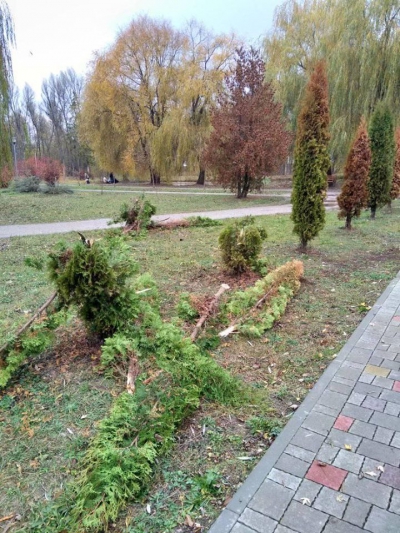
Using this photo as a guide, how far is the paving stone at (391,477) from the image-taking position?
1.79 metres

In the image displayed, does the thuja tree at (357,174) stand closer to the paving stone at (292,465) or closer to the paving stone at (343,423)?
the paving stone at (343,423)

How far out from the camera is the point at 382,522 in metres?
1.60

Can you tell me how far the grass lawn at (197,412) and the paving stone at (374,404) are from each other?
413 mm

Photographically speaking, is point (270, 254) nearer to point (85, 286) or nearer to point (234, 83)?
point (85, 286)

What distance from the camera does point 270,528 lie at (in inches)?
62.2

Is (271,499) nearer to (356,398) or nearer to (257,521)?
(257,521)

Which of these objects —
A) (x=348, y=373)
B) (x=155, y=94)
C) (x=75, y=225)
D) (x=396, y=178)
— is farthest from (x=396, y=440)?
(x=155, y=94)

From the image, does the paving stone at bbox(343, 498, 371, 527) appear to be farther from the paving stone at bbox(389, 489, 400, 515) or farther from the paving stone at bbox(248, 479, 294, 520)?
the paving stone at bbox(248, 479, 294, 520)

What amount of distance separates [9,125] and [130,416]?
11105 mm

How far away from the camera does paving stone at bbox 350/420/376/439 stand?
7.03 ft

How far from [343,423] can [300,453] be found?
0.41 meters

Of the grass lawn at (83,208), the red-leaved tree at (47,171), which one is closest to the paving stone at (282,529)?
the grass lawn at (83,208)

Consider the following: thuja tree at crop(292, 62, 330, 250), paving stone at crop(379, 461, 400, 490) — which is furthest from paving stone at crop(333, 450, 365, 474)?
thuja tree at crop(292, 62, 330, 250)

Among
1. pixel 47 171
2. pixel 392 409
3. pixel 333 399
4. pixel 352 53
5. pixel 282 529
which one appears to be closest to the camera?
pixel 282 529
